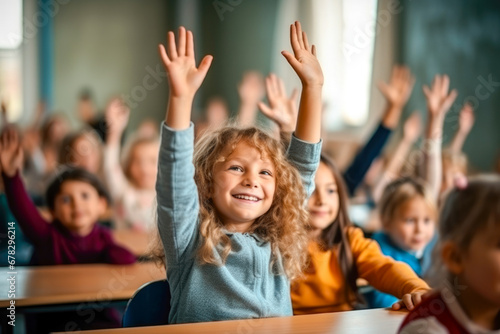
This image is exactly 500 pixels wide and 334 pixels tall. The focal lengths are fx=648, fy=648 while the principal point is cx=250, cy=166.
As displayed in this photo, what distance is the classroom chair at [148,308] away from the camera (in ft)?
5.76

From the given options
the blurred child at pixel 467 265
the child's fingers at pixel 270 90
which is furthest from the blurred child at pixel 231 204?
the child's fingers at pixel 270 90

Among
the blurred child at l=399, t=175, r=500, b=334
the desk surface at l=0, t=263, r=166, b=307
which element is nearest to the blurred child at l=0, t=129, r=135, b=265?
the desk surface at l=0, t=263, r=166, b=307

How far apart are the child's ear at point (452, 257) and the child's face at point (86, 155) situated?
3.61 metres

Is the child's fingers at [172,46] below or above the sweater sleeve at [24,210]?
above

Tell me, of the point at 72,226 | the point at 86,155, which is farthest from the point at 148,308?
the point at 86,155

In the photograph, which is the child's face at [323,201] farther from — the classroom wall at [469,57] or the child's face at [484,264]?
the classroom wall at [469,57]

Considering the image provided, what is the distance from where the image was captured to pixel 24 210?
104 inches

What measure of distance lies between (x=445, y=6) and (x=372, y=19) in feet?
4.31

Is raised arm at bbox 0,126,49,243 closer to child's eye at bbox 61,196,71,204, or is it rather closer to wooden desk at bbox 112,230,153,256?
child's eye at bbox 61,196,71,204

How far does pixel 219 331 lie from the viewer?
1.45 m

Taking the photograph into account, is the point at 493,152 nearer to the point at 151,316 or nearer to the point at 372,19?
the point at 372,19

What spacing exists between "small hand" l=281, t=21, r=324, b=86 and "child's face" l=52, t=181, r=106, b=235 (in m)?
1.51

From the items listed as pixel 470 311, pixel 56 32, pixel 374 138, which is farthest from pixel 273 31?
pixel 470 311

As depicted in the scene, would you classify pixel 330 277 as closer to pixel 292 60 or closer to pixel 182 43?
pixel 292 60
